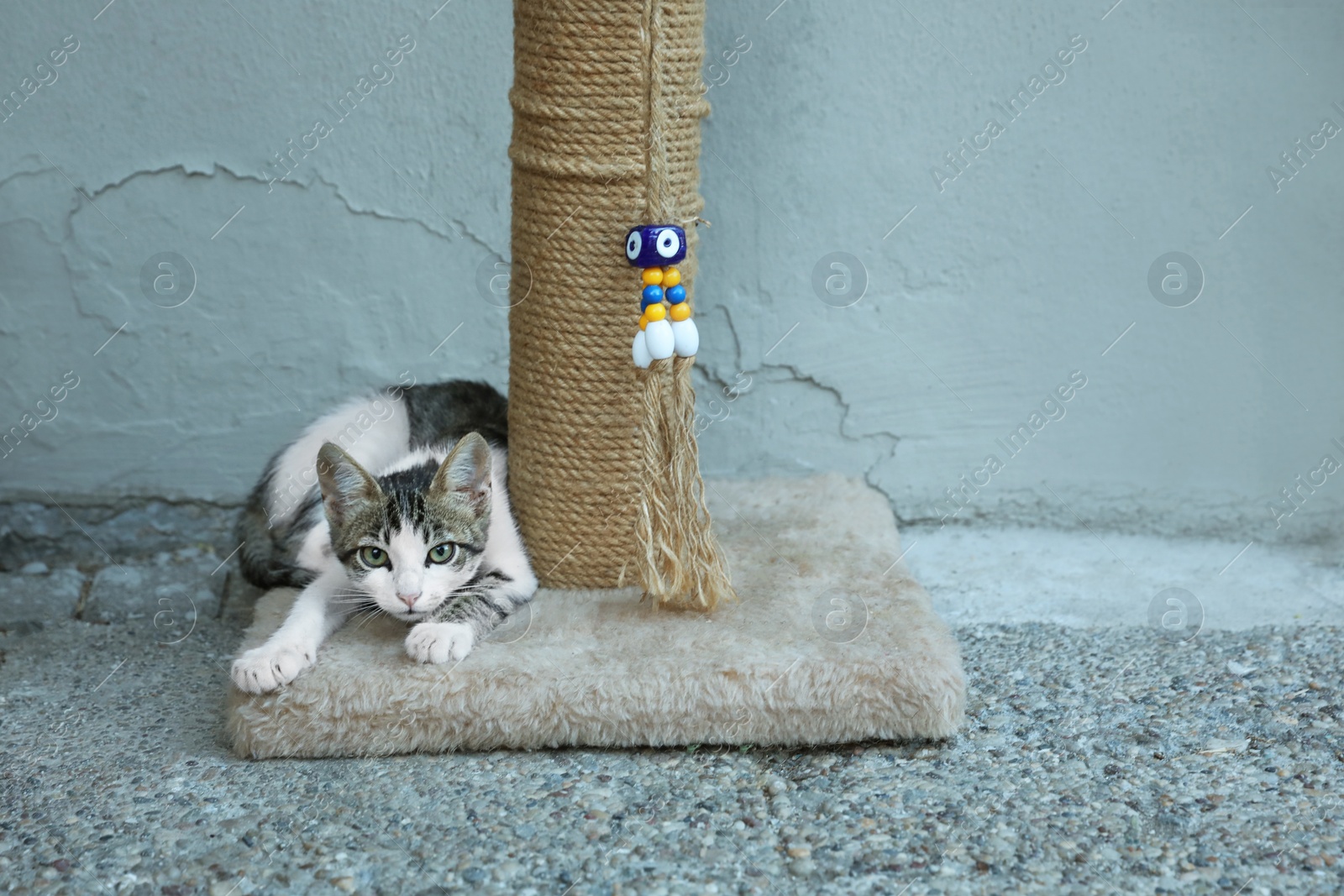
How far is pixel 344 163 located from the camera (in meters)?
2.78

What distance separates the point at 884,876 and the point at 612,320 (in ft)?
3.46

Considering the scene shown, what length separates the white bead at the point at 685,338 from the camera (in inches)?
77.4

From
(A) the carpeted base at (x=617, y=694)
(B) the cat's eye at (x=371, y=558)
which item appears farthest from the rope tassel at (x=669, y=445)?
(B) the cat's eye at (x=371, y=558)

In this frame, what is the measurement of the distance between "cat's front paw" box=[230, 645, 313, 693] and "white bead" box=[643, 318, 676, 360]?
2.52 ft

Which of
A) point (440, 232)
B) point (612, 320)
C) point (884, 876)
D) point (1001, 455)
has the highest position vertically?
point (440, 232)

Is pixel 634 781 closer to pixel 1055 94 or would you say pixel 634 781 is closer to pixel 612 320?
pixel 612 320

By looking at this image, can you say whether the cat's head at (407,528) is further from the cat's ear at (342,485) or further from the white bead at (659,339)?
the white bead at (659,339)

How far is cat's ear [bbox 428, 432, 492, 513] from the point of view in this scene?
77.6 inches

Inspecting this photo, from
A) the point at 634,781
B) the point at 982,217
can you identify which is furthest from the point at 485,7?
the point at 634,781

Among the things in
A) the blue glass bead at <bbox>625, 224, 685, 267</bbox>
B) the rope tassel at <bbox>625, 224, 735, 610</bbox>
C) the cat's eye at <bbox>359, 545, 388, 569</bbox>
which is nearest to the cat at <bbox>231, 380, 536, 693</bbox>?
the cat's eye at <bbox>359, 545, 388, 569</bbox>

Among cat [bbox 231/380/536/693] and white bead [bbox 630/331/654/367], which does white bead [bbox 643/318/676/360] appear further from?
cat [bbox 231/380/536/693]

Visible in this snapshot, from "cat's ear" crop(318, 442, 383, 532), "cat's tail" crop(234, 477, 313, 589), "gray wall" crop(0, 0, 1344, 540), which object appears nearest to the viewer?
"cat's ear" crop(318, 442, 383, 532)

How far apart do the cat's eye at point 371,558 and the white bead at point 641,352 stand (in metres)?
0.54

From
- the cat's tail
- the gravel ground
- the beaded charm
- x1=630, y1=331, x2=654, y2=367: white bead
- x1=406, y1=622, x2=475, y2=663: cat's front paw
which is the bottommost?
the gravel ground
